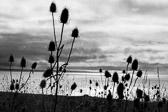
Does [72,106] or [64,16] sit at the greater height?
[64,16]

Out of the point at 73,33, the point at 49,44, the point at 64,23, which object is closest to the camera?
the point at 64,23

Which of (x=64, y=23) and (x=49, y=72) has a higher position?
(x=64, y=23)

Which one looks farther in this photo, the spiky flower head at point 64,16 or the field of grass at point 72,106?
the field of grass at point 72,106

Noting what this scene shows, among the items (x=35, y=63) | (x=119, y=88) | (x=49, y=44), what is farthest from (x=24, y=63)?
(x=119, y=88)

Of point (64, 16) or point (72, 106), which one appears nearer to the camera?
point (64, 16)

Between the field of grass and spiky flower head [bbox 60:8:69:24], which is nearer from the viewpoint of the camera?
spiky flower head [bbox 60:8:69:24]

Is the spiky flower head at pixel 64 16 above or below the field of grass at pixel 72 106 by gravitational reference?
above

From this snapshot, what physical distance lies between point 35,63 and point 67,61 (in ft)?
7.34

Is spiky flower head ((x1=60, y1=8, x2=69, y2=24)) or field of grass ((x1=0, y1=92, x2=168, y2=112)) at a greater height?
spiky flower head ((x1=60, y1=8, x2=69, y2=24))

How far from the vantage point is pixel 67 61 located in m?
4.13

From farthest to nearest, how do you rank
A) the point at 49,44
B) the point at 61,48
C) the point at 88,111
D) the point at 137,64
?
1. the point at 88,111
2. the point at 137,64
3. the point at 49,44
4. the point at 61,48

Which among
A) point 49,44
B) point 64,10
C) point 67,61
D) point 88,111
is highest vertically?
point 64,10

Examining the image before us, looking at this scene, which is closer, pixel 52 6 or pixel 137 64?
pixel 52 6

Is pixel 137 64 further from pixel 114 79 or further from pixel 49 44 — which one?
pixel 49 44
